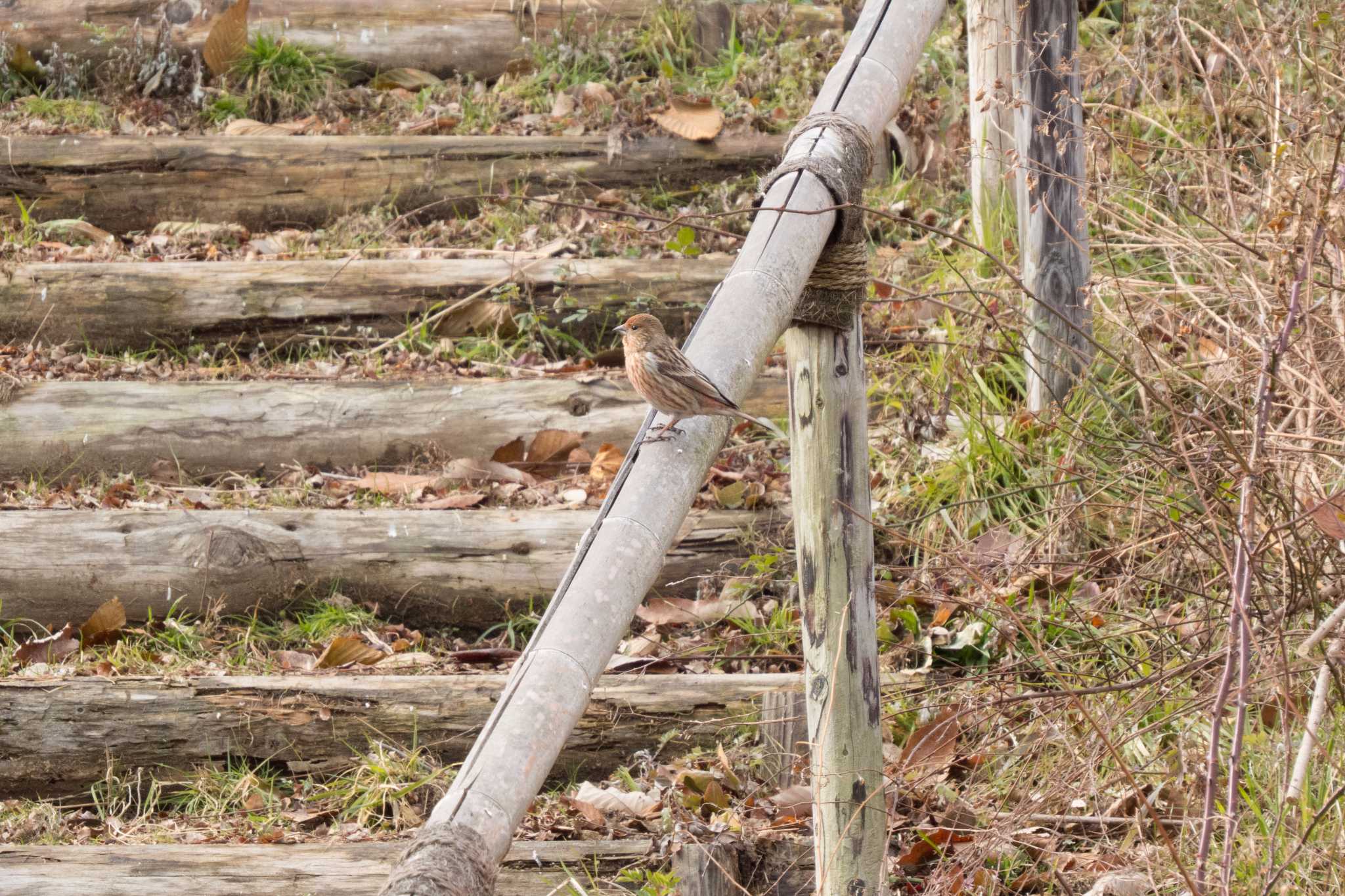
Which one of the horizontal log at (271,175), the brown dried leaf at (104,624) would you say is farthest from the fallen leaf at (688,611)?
the horizontal log at (271,175)

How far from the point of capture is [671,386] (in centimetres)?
229

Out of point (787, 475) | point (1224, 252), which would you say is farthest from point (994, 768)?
point (1224, 252)

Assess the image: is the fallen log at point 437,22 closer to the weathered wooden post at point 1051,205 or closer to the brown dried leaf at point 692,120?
the brown dried leaf at point 692,120

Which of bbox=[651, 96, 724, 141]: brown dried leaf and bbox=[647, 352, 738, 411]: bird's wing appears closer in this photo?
bbox=[647, 352, 738, 411]: bird's wing

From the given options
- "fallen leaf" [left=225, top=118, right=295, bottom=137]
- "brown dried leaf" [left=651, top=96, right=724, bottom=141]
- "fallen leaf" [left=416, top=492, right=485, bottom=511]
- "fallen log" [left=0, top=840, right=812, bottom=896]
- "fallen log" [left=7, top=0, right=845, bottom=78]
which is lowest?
"fallen log" [left=0, top=840, right=812, bottom=896]

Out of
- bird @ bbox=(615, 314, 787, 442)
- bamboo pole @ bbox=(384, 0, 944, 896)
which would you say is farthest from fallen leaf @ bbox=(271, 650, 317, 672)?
bamboo pole @ bbox=(384, 0, 944, 896)

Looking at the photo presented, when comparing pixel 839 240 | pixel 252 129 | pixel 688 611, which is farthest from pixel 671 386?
pixel 252 129

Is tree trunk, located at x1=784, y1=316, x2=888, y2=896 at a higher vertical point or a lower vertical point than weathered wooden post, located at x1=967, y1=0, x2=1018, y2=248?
lower

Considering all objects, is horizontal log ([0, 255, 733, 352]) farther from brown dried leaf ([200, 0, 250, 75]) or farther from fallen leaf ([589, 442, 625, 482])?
brown dried leaf ([200, 0, 250, 75])

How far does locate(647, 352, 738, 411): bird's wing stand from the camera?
2.10 metres

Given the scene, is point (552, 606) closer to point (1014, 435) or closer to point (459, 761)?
point (459, 761)

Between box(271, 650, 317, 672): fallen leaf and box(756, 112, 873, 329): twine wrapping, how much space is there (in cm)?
186

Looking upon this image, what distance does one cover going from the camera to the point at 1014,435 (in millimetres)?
3857

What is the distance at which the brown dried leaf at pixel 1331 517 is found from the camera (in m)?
2.22
